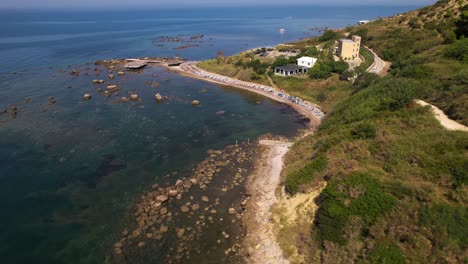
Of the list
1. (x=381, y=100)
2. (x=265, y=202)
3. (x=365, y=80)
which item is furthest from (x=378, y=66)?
(x=265, y=202)

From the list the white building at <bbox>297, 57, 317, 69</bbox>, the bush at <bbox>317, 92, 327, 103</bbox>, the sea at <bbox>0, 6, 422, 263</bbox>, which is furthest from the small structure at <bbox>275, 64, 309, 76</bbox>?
the bush at <bbox>317, 92, 327, 103</bbox>

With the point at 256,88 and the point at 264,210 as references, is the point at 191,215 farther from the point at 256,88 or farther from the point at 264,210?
the point at 256,88

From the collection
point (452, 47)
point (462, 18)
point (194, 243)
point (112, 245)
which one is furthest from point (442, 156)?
point (462, 18)

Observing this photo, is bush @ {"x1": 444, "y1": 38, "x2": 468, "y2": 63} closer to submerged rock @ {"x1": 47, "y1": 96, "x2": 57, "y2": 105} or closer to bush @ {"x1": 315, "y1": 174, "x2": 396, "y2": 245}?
bush @ {"x1": 315, "y1": 174, "x2": 396, "y2": 245}

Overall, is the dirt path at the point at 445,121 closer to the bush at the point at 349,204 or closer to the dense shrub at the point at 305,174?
the bush at the point at 349,204

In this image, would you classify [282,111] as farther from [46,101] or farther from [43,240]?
[46,101]
